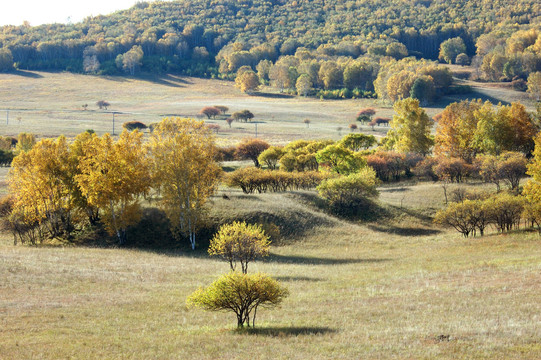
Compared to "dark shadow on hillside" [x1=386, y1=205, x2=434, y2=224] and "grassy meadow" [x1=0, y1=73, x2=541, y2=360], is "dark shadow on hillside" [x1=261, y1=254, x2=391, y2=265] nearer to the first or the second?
"grassy meadow" [x1=0, y1=73, x2=541, y2=360]

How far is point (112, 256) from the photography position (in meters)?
51.9

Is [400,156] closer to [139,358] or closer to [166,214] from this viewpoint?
[166,214]

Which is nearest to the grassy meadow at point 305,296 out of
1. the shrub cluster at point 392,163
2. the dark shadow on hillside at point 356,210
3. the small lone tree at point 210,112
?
the dark shadow on hillside at point 356,210

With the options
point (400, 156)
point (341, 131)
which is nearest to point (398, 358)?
point (400, 156)

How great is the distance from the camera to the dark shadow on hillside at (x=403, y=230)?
218ft

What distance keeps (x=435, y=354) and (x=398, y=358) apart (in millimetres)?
1518

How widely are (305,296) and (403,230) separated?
35.8 metres

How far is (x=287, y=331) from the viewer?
2545cm

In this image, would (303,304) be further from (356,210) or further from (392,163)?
(392,163)

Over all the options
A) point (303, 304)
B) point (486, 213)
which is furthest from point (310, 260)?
point (303, 304)

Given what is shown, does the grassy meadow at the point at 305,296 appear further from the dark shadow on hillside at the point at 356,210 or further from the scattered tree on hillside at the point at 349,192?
the scattered tree on hillside at the point at 349,192

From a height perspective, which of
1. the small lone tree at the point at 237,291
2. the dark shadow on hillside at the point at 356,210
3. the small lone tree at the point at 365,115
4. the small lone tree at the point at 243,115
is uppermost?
the small lone tree at the point at 365,115

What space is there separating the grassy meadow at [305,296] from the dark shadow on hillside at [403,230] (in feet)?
1.08

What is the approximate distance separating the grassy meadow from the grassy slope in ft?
0.29
